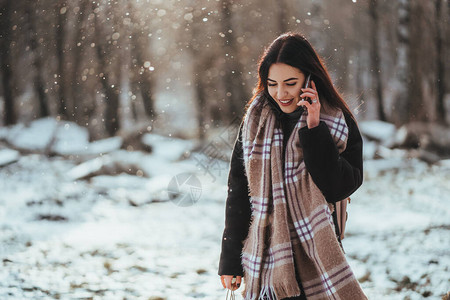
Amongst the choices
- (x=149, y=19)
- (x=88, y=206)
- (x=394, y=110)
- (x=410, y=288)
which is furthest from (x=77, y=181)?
(x=394, y=110)

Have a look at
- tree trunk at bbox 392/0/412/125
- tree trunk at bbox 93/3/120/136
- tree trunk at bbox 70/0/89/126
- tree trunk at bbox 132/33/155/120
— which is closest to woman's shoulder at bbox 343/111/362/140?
tree trunk at bbox 93/3/120/136

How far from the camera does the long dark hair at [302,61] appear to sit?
1.83 meters

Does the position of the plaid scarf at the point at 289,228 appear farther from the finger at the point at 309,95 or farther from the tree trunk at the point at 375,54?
the tree trunk at the point at 375,54

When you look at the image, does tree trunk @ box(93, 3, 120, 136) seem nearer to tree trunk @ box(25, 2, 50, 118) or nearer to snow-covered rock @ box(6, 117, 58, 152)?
snow-covered rock @ box(6, 117, 58, 152)

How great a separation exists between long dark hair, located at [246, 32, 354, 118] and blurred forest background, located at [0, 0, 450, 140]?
10.9 meters

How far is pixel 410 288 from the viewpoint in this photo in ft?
13.3

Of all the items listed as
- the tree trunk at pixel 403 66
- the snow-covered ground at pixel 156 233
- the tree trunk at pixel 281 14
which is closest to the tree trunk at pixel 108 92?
the snow-covered ground at pixel 156 233

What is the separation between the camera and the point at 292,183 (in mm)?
1802

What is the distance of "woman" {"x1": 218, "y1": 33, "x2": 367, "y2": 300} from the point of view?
171cm

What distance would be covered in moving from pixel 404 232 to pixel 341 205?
4.24 metres

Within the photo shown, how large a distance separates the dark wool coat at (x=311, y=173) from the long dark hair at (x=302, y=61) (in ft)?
0.30

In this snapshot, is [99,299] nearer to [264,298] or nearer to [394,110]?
[264,298]

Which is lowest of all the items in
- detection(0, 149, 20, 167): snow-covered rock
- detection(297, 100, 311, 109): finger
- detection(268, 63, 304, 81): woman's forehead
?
detection(297, 100, 311, 109): finger

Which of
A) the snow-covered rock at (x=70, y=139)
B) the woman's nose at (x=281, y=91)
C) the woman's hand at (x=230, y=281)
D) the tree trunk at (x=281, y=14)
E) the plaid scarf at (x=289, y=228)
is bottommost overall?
the woman's hand at (x=230, y=281)
